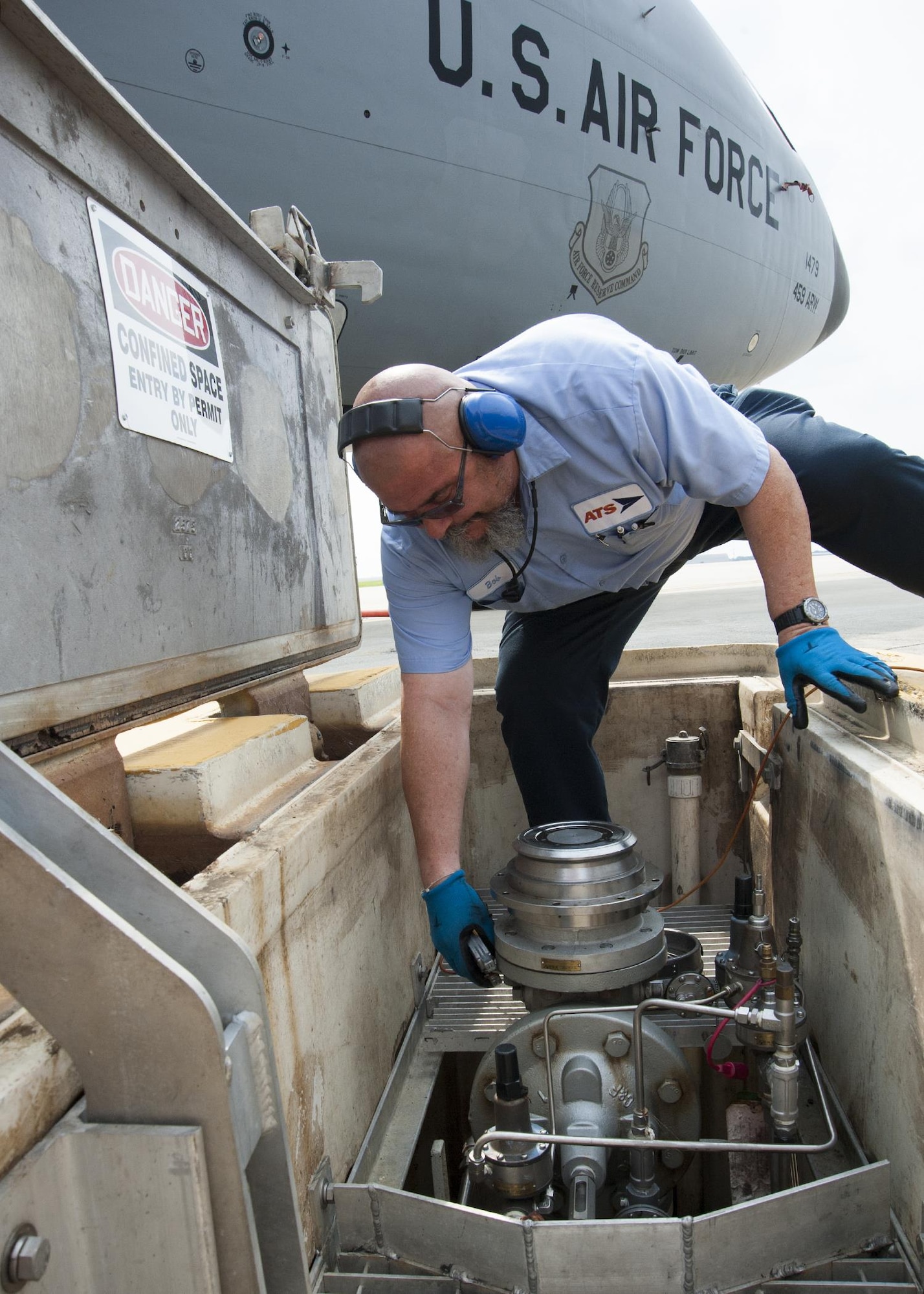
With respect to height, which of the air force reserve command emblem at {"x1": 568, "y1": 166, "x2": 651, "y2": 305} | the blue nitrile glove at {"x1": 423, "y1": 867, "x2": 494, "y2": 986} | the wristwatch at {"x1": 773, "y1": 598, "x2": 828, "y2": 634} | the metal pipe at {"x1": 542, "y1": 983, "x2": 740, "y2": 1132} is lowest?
the metal pipe at {"x1": 542, "y1": 983, "x2": 740, "y2": 1132}

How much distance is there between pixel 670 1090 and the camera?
156 cm

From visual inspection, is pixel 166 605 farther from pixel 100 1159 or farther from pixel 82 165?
pixel 100 1159

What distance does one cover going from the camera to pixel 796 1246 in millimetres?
1252

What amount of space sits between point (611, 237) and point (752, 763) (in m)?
4.39

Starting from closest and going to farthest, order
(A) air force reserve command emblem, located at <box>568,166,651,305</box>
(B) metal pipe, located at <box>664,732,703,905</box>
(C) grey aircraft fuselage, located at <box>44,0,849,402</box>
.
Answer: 1. (B) metal pipe, located at <box>664,732,703,905</box>
2. (C) grey aircraft fuselage, located at <box>44,0,849,402</box>
3. (A) air force reserve command emblem, located at <box>568,166,651,305</box>

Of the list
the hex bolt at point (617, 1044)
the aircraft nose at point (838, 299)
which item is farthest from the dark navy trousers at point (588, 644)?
the aircraft nose at point (838, 299)

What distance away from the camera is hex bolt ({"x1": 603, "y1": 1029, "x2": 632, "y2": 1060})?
1530mm

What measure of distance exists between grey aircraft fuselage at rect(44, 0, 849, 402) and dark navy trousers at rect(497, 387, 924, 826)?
9.29 feet

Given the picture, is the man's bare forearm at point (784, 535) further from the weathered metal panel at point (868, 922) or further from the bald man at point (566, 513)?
the weathered metal panel at point (868, 922)

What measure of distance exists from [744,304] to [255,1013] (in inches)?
317

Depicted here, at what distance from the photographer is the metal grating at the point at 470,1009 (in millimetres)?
1888

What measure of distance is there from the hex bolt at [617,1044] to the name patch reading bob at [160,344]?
1278 mm

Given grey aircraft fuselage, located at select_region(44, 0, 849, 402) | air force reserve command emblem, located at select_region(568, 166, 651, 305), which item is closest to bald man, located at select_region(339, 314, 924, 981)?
grey aircraft fuselage, located at select_region(44, 0, 849, 402)

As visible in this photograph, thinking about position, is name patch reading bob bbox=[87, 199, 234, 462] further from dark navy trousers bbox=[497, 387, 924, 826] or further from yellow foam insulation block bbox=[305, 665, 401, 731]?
dark navy trousers bbox=[497, 387, 924, 826]
